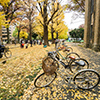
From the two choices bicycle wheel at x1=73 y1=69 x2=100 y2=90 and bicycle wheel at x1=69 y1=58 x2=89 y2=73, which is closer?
bicycle wheel at x1=73 y1=69 x2=100 y2=90

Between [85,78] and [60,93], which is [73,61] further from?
[60,93]

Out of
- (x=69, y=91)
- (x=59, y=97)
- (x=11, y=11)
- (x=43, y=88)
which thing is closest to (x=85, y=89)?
(x=69, y=91)

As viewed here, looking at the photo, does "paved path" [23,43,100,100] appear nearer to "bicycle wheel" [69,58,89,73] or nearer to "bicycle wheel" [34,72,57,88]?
"bicycle wheel" [34,72,57,88]

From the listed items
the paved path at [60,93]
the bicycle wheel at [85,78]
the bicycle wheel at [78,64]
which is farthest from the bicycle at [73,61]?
the paved path at [60,93]

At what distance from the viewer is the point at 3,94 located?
317cm

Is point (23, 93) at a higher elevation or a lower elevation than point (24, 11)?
lower

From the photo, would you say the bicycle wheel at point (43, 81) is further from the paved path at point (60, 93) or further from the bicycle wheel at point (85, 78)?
the bicycle wheel at point (85, 78)

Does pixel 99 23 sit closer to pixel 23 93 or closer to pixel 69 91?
pixel 69 91

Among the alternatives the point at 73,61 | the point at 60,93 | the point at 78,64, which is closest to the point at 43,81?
the point at 60,93

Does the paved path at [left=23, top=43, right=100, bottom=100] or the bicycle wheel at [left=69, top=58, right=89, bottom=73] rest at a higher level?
the bicycle wheel at [left=69, top=58, right=89, bottom=73]

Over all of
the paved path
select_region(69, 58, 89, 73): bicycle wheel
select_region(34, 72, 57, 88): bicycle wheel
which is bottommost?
the paved path

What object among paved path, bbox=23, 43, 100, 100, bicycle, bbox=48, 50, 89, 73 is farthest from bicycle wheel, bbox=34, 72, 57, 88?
bicycle, bbox=48, 50, 89, 73

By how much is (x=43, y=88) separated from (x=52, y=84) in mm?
446

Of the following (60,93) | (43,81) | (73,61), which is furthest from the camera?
(73,61)
